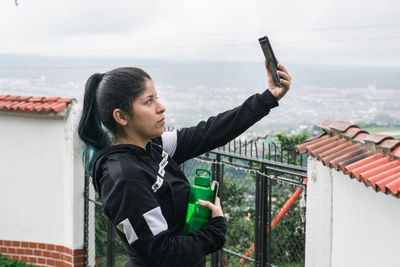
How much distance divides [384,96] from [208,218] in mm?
51088

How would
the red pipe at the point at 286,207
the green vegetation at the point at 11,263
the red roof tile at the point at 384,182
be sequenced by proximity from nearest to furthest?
the red roof tile at the point at 384,182 < the red pipe at the point at 286,207 < the green vegetation at the point at 11,263

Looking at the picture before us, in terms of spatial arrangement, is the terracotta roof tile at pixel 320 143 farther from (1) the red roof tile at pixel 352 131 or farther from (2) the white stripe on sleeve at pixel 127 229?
(2) the white stripe on sleeve at pixel 127 229

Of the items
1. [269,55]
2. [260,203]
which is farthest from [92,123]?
[260,203]

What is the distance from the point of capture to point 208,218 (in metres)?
2.03

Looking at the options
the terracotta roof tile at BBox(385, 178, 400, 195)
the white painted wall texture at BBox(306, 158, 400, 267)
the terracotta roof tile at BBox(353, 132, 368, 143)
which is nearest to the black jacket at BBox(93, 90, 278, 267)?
the terracotta roof tile at BBox(385, 178, 400, 195)

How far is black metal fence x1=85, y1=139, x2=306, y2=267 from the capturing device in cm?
435

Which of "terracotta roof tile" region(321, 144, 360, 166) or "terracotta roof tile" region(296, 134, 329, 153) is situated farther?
"terracotta roof tile" region(296, 134, 329, 153)

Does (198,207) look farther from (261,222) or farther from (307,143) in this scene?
(261,222)

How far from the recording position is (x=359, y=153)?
3230 mm

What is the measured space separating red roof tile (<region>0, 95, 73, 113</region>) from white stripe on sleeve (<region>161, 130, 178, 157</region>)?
3429mm

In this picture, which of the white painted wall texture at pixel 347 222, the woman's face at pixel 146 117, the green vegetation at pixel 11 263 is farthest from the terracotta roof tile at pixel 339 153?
the green vegetation at pixel 11 263

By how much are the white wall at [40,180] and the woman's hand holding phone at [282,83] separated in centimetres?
366

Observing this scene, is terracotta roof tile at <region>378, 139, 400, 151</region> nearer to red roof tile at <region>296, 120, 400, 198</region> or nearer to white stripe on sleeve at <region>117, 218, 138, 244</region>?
red roof tile at <region>296, 120, 400, 198</region>

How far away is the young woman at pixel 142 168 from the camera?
6.01ft
